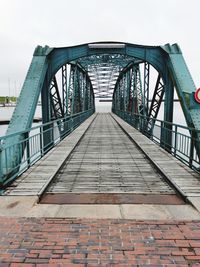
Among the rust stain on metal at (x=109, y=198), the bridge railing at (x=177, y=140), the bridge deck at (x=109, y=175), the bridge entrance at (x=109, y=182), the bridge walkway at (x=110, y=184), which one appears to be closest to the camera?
the bridge walkway at (x=110, y=184)

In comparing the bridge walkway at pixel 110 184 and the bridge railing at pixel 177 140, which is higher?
the bridge railing at pixel 177 140

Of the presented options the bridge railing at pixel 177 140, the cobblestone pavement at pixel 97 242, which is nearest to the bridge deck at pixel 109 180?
the bridge railing at pixel 177 140

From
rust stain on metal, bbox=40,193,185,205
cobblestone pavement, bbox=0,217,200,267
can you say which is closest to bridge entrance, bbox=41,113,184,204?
rust stain on metal, bbox=40,193,185,205

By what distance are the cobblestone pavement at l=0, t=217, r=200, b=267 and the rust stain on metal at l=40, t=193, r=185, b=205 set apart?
94 cm

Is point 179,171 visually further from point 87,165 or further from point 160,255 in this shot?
point 160,255

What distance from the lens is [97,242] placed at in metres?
3.18

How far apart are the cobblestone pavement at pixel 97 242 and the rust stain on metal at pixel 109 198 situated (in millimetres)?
942

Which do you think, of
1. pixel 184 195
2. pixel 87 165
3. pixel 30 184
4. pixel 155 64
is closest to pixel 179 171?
pixel 184 195

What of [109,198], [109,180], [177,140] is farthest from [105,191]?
[177,140]

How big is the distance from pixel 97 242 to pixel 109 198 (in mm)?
1753

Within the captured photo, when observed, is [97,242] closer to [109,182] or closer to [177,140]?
[109,182]

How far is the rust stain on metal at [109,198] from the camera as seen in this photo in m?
4.73

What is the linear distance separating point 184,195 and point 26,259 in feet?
10.8

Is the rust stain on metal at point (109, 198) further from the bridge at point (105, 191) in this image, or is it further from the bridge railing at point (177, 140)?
the bridge railing at point (177, 140)
